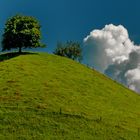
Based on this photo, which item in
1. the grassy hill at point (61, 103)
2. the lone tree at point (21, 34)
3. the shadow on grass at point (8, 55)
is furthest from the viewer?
the lone tree at point (21, 34)

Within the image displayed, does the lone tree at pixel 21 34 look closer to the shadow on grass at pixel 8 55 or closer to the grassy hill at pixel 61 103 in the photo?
the shadow on grass at pixel 8 55

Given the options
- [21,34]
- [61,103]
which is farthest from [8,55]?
[61,103]

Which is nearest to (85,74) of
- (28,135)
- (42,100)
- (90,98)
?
(90,98)

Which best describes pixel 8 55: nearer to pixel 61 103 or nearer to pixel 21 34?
pixel 21 34

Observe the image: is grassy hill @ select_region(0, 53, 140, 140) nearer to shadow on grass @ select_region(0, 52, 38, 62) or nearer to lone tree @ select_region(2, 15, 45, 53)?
shadow on grass @ select_region(0, 52, 38, 62)

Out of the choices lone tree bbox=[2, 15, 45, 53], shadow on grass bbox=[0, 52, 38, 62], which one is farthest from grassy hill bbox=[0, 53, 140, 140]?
lone tree bbox=[2, 15, 45, 53]

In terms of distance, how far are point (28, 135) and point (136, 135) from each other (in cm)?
1862

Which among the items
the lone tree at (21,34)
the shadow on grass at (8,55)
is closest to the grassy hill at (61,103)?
the shadow on grass at (8,55)

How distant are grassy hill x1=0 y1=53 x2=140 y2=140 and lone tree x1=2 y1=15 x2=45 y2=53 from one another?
4.20m

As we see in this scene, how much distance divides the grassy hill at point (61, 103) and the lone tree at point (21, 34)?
165 inches

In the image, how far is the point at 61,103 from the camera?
9081cm

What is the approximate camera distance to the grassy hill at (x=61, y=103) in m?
77.4

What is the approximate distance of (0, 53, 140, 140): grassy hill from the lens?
77.4 metres

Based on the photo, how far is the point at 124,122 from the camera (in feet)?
289
